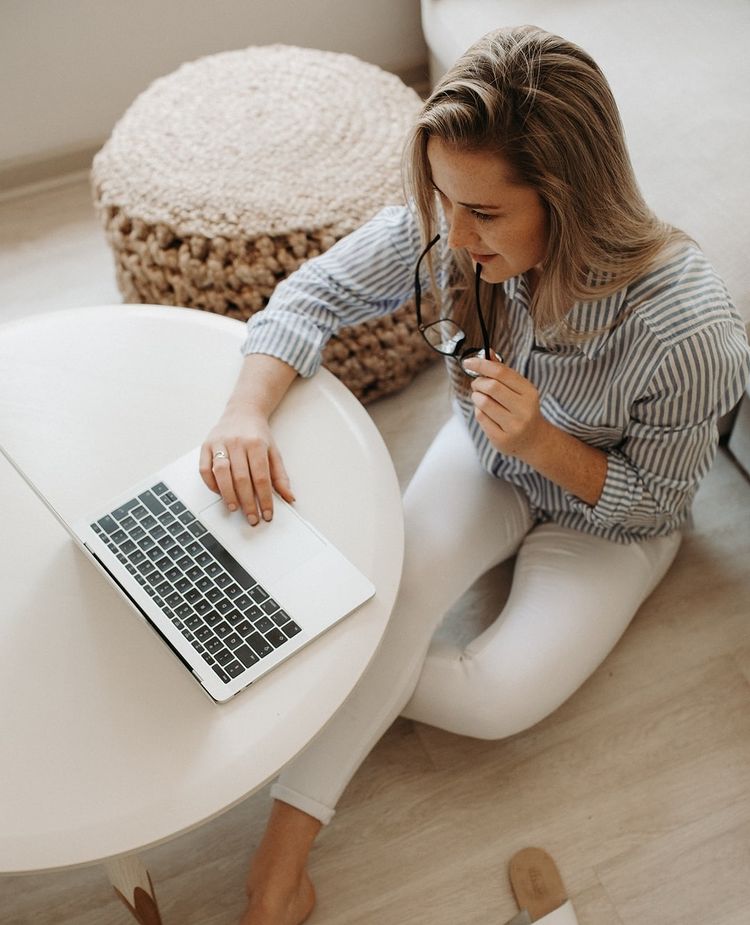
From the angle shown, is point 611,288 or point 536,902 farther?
point 536,902

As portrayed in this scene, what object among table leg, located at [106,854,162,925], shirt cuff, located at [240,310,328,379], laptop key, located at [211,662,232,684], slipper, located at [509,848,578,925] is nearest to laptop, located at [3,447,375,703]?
laptop key, located at [211,662,232,684]

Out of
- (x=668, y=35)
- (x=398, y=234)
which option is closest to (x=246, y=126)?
(x=398, y=234)

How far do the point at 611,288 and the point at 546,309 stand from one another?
0.25 ft

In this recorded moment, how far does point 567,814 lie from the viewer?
1.25 meters

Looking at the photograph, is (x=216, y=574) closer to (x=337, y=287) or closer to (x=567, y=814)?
(x=337, y=287)

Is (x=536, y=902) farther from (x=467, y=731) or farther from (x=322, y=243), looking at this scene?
(x=322, y=243)

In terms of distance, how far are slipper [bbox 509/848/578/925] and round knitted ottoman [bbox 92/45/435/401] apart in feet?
2.58

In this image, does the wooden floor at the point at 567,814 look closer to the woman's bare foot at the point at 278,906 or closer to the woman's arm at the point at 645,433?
the woman's bare foot at the point at 278,906

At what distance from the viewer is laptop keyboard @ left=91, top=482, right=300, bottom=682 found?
894 millimetres

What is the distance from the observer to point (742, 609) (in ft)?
4.59

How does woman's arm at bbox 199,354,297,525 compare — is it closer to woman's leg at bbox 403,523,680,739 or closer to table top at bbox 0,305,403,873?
table top at bbox 0,305,403,873

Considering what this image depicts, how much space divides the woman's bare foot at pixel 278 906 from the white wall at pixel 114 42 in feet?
5.56

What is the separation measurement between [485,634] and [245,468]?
1.37ft

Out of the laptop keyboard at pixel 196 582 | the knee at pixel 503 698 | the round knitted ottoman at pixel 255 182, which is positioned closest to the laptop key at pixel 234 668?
the laptop keyboard at pixel 196 582
